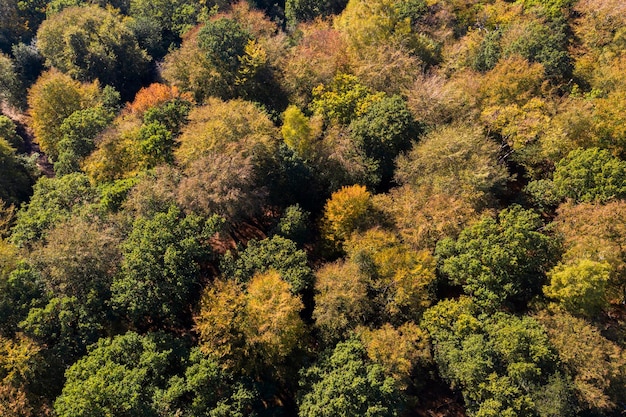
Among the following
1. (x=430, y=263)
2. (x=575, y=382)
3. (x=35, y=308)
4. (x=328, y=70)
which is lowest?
(x=575, y=382)

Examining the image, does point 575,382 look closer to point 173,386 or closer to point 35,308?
point 173,386

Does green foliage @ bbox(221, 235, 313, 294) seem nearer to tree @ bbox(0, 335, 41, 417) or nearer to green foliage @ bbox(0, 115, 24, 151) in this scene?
tree @ bbox(0, 335, 41, 417)

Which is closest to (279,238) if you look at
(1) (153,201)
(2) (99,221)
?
(1) (153,201)

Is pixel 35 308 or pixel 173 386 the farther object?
pixel 35 308

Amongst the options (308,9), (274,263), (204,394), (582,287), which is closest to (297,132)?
(274,263)

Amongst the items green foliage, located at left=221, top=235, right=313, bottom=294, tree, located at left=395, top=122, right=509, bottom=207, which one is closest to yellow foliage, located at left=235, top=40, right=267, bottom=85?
tree, located at left=395, top=122, right=509, bottom=207

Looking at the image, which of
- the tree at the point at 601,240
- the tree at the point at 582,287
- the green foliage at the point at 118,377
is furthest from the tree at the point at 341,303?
the tree at the point at 601,240
